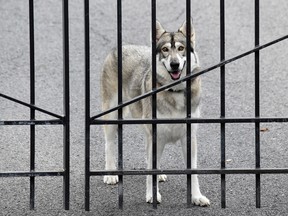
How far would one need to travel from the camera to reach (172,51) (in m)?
7.16

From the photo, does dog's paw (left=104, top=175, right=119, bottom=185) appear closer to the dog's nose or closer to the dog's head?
the dog's head

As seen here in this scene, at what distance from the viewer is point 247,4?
13047 millimetres

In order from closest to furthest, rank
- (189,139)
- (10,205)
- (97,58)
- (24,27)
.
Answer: (189,139), (10,205), (97,58), (24,27)

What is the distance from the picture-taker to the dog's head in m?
7.11

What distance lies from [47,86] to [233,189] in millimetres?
3622

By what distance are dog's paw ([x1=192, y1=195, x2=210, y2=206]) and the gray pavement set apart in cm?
7

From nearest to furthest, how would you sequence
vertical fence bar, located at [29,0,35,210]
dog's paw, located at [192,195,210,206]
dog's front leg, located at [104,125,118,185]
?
vertical fence bar, located at [29,0,35,210]
dog's paw, located at [192,195,210,206]
dog's front leg, located at [104,125,118,185]

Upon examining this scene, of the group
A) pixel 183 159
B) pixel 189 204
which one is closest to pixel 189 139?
pixel 189 204

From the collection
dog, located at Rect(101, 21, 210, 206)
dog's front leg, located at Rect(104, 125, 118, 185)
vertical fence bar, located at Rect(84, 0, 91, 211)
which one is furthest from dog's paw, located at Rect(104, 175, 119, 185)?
vertical fence bar, located at Rect(84, 0, 91, 211)

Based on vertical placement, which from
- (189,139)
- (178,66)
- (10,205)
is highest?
(178,66)

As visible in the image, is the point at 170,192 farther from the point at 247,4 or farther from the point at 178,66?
the point at 247,4

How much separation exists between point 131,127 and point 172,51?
2203mm

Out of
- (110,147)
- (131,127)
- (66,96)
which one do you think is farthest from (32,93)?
(131,127)

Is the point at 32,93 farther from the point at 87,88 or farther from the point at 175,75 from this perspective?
the point at 175,75
